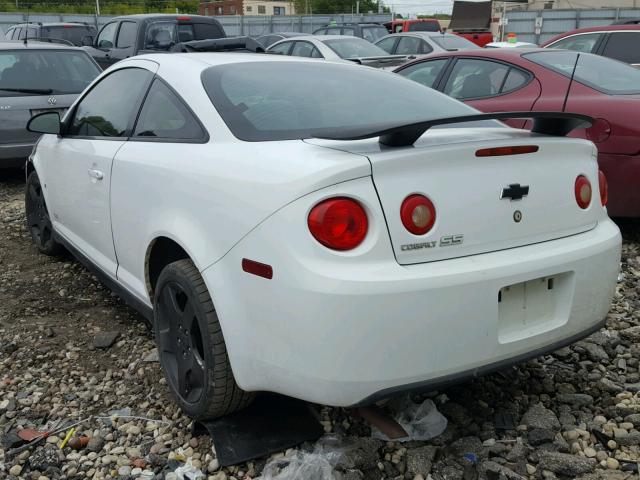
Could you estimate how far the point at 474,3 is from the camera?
3188cm

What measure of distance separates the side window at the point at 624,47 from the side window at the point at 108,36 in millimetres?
8374

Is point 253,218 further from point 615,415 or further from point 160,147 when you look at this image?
point 615,415

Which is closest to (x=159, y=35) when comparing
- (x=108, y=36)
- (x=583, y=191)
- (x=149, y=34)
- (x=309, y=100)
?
(x=149, y=34)

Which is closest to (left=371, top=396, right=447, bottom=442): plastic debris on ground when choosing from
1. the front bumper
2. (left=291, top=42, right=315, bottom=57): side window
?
the front bumper

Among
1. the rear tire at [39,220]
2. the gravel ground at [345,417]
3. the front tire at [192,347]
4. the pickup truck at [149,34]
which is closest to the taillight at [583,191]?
the gravel ground at [345,417]

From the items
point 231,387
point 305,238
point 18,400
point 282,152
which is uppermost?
point 282,152

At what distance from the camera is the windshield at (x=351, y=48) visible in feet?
39.5

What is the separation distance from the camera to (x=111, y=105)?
368cm

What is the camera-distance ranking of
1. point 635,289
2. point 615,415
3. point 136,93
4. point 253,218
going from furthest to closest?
point 635,289
point 136,93
point 615,415
point 253,218

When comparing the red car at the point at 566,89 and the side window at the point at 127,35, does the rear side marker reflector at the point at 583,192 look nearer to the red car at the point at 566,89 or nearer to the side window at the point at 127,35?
the red car at the point at 566,89

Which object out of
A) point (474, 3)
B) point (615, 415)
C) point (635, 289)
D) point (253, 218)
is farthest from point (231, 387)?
point (474, 3)

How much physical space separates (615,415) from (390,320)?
4.41ft

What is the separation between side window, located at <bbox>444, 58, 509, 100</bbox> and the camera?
18.6 ft

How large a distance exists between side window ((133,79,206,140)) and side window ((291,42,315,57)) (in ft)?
31.0
